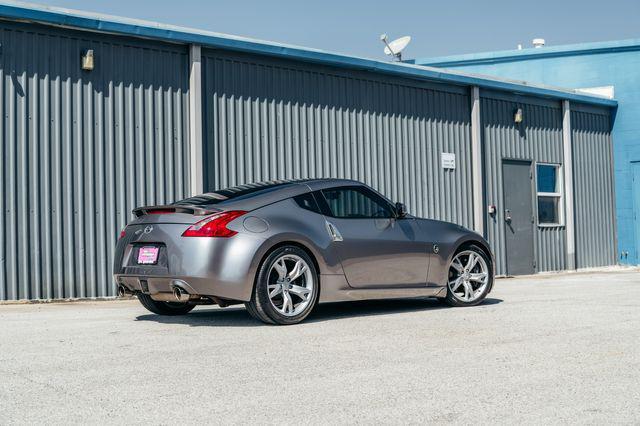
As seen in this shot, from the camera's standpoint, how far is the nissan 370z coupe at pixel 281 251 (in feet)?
23.3

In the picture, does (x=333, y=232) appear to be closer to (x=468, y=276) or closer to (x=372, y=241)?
(x=372, y=241)

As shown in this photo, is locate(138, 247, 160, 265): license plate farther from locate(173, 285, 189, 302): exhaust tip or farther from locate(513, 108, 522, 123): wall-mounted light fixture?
locate(513, 108, 522, 123): wall-mounted light fixture

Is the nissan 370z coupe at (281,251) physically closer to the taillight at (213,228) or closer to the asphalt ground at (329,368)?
the taillight at (213,228)

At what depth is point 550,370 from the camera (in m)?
5.15

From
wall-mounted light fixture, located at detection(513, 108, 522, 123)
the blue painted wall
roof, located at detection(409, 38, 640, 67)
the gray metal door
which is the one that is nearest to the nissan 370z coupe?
the gray metal door

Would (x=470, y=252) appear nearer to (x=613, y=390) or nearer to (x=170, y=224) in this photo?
(x=170, y=224)

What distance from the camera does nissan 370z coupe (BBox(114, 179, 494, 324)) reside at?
7.11 meters

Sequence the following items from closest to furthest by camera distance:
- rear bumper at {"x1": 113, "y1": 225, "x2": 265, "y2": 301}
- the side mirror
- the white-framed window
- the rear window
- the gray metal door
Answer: rear bumper at {"x1": 113, "y1": 225, "x2": 265, "y2": 301} → the rear window → the side mirror → the gray metal door → the white-framed window

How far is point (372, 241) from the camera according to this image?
26.8 feet

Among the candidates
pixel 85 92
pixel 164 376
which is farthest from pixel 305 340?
pixel 85 92

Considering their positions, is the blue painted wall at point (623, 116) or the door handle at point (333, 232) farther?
the blue painted wall at point (623, 116)

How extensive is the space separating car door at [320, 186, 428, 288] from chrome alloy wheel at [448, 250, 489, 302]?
0.58m

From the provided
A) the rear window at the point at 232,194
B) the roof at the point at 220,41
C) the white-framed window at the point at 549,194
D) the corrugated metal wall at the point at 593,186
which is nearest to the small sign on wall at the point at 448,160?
the roof at the point at 220,41

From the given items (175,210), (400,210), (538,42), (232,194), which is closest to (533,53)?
(538,42)
